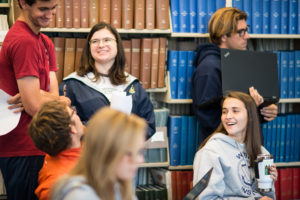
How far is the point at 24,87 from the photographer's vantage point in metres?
1.71

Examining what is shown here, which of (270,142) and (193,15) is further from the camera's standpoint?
(270,142)

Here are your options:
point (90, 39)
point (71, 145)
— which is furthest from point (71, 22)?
point (71, 145)

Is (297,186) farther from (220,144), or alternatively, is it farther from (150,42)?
(150,42)

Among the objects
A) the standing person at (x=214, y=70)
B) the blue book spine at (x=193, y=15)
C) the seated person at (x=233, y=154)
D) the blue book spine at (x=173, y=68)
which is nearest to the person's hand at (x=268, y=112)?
the standing person at (x=214, y=70)

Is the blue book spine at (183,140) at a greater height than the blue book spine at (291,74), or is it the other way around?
the blue book spine at (291,74)

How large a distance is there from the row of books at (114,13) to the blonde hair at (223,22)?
1.18ft

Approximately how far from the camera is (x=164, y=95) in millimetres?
3064

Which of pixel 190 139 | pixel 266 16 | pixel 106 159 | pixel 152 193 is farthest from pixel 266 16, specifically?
pixel 106 159

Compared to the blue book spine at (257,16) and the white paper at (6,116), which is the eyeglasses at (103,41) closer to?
the white paper at (6,116)

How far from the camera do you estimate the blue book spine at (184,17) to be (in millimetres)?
2953

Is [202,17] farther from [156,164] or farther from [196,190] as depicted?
[196,190]

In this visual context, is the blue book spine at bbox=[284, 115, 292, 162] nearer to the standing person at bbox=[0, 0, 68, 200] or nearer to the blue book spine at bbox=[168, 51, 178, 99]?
the blue book spine at bbox=[168, 51, 178, 99]

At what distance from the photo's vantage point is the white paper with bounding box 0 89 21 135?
1.74 metres

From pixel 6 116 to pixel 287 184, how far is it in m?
2.25
